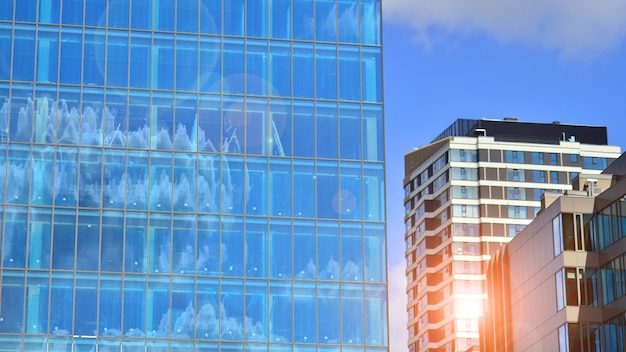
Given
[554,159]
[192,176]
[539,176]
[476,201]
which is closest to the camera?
[192,176]

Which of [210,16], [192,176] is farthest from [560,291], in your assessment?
[210,16]

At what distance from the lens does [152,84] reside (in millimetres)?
71062

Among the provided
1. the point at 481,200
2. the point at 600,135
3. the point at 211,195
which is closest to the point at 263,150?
the point at 211,195

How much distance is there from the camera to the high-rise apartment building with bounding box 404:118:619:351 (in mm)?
178750

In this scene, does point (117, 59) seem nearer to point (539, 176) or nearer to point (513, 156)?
point (513, 156)

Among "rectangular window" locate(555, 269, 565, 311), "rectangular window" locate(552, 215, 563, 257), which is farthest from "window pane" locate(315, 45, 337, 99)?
"rectangular window" locate(555, 269, 565, 311)

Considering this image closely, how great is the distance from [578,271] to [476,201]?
85449 millimetres

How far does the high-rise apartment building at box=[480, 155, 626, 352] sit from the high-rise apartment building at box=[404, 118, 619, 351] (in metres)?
73.5

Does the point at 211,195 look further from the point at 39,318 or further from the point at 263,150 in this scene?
the point at 39,318

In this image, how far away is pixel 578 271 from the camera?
312 feet

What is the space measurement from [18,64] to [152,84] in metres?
7.40

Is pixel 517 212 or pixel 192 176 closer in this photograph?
pixel 192 176

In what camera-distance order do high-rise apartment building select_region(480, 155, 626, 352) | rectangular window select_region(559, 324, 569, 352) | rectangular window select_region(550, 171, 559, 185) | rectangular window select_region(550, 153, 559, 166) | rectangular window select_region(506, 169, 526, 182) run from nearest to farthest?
high-rise apartment building select_region(480, 155, 626, 352)
rectangular window select_region(559, 324, 569, 352)
rectangular window select_region(506, 169, 526, 182)
rectangular window select_region(550, 171, 559, 185)
rectangular window select_region(550, 153, 559, 166)

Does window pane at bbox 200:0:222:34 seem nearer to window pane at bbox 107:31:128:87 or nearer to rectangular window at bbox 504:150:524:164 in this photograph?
window pane at bbox 107:31:128:87
